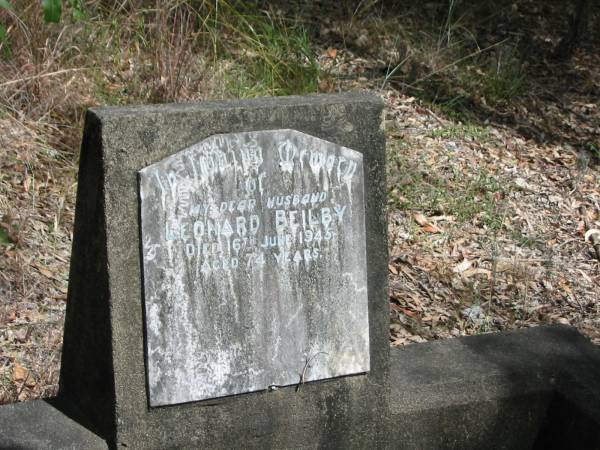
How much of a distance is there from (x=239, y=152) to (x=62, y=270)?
199 cm

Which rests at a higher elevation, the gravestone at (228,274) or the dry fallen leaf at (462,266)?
the gravestone at (228,274)

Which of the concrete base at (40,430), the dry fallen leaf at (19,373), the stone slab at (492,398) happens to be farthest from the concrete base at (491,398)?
the dry fallen leaf at (19,373)

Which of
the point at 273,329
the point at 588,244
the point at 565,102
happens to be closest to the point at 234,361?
the point at 273,329

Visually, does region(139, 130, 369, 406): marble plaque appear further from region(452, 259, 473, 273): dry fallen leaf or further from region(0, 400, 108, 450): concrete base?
region(452, 259, 473, 273): dry fallen leaf

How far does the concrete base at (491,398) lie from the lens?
10.7 feet

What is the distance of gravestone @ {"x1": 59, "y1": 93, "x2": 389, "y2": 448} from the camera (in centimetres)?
273

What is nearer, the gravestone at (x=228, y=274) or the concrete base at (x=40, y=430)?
the gravestone at (x=228, y=274)

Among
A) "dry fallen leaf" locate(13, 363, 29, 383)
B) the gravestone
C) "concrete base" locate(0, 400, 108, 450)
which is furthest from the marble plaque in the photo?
"dry fallen leaf" locate(13, 363, 29, 383)

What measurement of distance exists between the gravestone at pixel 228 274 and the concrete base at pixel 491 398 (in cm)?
23

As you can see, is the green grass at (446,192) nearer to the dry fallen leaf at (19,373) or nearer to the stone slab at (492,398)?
the stone slab at (492,398)

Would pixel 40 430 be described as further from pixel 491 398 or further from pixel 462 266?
pixel 462 266

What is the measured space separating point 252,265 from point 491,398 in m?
0.98

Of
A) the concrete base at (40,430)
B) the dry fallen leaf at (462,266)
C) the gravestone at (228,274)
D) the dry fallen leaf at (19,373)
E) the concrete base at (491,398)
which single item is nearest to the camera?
the gravestone at (228,274)

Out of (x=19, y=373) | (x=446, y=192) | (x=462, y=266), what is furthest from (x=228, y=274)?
(x=446, y=192)
